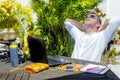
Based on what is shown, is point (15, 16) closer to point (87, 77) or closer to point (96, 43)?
point (96, 43)

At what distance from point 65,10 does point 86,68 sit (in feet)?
13.0

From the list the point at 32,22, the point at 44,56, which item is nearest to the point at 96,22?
the point at 44,56

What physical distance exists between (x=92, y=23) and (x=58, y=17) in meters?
3.00

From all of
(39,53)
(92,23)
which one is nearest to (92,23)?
(92,23)

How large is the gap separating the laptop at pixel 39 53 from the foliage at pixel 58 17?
134 inches

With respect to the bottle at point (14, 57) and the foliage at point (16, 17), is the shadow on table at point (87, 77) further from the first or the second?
the foliage at point (16, 17)

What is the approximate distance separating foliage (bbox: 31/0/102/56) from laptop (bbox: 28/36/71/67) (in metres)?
3.41

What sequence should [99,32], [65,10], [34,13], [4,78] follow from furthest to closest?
[34,13] < [65,10] < [99,32] < [4,78]

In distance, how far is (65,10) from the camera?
7742mm

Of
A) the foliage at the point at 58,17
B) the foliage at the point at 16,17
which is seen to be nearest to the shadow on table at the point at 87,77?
the foliage at the point at 58,17

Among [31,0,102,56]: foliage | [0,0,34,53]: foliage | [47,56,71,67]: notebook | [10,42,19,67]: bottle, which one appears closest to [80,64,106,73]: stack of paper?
[47,56,71,67]: notebook

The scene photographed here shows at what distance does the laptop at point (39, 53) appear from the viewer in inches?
156

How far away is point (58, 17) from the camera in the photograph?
7828 mm

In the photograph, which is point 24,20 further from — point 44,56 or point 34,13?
point 44,56
